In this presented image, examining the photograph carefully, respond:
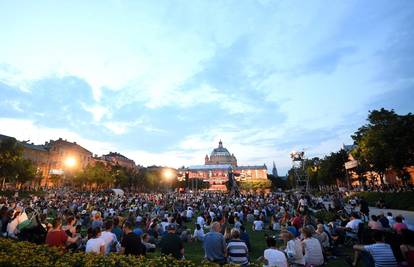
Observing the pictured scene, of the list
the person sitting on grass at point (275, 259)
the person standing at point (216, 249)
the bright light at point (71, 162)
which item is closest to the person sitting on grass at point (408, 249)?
the person sitting on grass at point (275, 259)

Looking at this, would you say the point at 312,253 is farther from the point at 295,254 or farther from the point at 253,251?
the point at 253,251

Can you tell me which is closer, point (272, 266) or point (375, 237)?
point (272, 266)

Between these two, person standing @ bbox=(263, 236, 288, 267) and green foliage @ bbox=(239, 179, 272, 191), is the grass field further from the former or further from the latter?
green foliage @ bbox=(239, 179, 272, 191)

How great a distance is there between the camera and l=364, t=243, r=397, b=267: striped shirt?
6871 millimetres

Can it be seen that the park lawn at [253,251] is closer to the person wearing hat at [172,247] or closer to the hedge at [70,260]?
the person wearing hat at [172,247]

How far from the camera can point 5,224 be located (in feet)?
43.8

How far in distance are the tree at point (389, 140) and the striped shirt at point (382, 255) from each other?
40358 millimetres

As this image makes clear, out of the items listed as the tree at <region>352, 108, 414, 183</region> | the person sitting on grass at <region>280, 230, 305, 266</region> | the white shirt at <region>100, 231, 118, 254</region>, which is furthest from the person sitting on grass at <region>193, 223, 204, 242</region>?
the tree at <region>352, 108, 414, 183</region>

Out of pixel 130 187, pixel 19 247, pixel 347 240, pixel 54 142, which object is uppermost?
pixel 54 142

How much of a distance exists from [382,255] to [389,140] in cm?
4216

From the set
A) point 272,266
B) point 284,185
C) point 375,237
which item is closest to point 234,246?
point 272,266

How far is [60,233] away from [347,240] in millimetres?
13934

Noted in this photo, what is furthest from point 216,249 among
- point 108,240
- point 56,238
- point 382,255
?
point 56,238

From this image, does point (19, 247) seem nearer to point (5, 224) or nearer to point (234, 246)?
point (234, 246)
